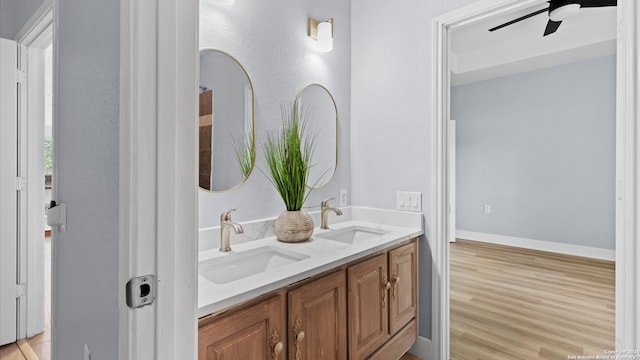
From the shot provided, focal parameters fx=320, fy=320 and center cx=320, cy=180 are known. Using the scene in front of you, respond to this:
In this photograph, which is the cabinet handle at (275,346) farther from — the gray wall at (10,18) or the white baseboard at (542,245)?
the white baseboard at (542,245)

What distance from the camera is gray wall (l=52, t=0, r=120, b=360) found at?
62 cm

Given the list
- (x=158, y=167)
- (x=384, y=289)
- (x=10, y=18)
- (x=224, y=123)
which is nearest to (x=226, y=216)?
(x=224, y=123)

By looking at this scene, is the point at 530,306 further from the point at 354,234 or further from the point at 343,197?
the point at 343,197

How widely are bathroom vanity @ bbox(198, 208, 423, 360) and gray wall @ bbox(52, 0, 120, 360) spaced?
258 millimetres

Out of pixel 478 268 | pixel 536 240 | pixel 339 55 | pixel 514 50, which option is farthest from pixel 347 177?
pixel 536 240

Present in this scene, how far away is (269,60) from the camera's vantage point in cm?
179

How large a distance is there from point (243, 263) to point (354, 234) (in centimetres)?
85

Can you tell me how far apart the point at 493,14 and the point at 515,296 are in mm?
2343

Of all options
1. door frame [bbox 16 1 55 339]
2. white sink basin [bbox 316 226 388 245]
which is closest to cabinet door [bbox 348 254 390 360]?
white sink basin [bbox 316 226 388 245]

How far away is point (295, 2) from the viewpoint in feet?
6.35

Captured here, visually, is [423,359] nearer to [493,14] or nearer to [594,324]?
[594,324]

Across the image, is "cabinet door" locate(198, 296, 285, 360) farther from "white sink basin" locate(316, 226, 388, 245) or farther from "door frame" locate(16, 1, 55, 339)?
"door frame" locate(16, 1, 55, 339)

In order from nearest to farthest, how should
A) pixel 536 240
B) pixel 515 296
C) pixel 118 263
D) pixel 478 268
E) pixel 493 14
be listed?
pixel 118 263 < pixel 493 14 < pixel 515 296 < pixel 478 268 < pixel 536 240

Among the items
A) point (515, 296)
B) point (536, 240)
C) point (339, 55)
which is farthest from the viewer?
point (536, 240)
